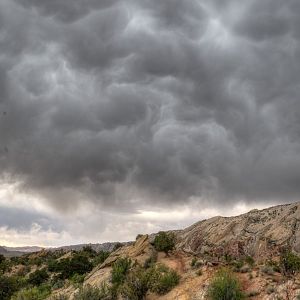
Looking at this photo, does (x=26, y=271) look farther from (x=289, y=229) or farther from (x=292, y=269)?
(x=292, y=269)

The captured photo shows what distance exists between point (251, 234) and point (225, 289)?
78.0 m

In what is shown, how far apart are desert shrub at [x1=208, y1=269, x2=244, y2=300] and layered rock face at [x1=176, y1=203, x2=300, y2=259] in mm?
53035

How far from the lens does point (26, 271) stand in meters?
89.6

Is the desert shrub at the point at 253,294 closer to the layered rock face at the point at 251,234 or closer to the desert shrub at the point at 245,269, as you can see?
the desert shrub at the point at 245,269

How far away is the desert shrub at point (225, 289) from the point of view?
29219 mm

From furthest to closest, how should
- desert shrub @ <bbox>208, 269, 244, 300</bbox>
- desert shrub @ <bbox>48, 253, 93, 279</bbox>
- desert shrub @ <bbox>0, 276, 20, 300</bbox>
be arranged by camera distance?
1. desert shrub @ <bbox>48, 253, 93, 279</bbox>
2. desert shrub @ <bbox>0, 276, 20, 300</bbox>
3. desert shrub @ <bbox>208, 269, 244, 300</bbox>

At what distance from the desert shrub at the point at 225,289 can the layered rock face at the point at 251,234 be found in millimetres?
53035

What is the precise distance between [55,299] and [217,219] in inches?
3748

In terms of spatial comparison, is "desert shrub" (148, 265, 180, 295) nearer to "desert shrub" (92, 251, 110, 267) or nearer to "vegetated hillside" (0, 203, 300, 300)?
"vegetated hillside" (0, 203, 300, 300)

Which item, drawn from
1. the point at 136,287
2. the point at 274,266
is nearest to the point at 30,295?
the point at 136,287

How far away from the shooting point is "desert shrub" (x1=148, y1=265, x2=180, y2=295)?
34.8 m

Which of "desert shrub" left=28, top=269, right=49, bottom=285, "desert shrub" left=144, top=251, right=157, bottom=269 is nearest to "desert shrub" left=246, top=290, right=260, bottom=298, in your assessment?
"desert shrub" left=144, top=251, right=157, bottom=269

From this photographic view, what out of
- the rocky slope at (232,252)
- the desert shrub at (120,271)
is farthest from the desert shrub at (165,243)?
the desert shrub at (120,271)

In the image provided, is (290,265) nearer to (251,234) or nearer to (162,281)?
(162,281)
